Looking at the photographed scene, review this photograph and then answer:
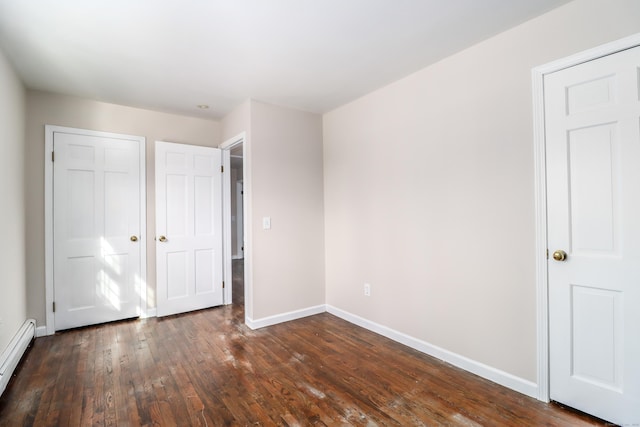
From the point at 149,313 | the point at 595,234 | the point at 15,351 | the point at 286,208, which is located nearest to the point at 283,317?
the point at 286,208

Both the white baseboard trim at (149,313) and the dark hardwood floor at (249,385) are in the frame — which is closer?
the dark hardwood floor at (249,385)

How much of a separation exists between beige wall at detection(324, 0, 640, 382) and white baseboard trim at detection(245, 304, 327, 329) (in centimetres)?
53

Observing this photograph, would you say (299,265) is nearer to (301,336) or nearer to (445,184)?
(301,336)

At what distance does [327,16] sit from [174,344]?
302 centimetres

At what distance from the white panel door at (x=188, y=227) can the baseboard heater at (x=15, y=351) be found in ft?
3.64

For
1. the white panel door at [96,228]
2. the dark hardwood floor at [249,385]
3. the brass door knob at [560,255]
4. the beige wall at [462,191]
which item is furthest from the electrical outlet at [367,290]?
the white panel door at [96,228]

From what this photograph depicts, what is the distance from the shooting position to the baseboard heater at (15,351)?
2191 millimetres

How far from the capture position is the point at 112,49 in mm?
2316

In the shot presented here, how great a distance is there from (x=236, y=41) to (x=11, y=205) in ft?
7.65

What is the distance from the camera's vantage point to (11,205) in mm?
2578

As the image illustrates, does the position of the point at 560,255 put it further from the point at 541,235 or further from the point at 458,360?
the point at 458,360

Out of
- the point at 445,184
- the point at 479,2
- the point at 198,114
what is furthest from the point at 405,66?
the point at 198,114

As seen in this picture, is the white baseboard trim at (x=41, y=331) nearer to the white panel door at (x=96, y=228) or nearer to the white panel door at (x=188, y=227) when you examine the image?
the white panel door at (x=96, y=228)

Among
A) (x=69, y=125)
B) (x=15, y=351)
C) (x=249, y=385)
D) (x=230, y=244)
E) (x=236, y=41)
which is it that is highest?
(x=236, y=41)
